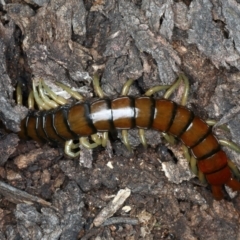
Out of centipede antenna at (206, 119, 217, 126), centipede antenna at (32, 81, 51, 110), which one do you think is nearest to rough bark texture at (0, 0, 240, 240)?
centipede antenna at (206, 119, 217, 126)

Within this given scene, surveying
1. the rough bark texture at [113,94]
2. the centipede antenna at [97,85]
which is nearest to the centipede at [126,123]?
the centipede antenna at [97,85]

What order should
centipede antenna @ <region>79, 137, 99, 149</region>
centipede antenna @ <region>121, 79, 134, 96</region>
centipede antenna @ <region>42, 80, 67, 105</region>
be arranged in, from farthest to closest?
1. centipede antenna @ <region>42, 80, 67, 105</region>
2. centipede antenna @ <region>79, 137, 99, 149</region>
3. centipede antenna @ <region>121, 79, 134, 96</region>

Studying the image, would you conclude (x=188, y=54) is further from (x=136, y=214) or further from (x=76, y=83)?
(x=136, y=214)

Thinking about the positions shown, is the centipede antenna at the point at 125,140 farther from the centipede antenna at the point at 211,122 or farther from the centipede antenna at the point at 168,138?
the centipede antenna at the point at 211,122

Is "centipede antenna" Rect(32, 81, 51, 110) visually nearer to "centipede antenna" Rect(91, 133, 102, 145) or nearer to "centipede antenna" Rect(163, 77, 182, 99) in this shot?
"centipede antenna" Rect(91, 133, 102, 145)

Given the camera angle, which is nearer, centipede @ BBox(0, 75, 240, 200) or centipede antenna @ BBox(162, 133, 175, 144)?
centipede @ BBox(0, 75, 240, 200)

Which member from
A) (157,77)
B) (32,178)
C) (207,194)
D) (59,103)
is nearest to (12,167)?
(32,178)
